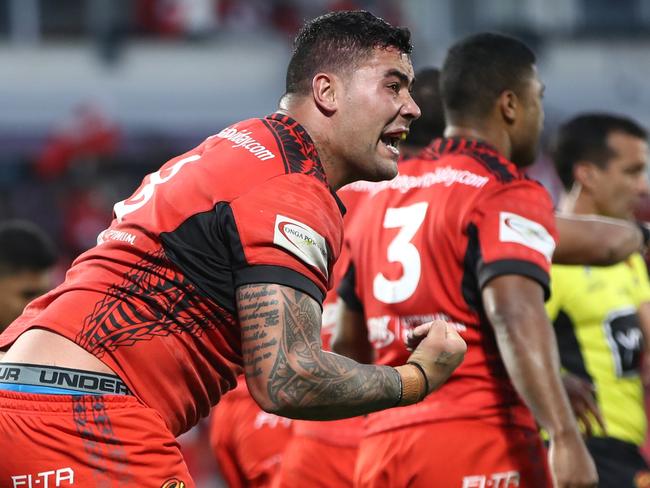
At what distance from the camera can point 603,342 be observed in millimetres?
5559

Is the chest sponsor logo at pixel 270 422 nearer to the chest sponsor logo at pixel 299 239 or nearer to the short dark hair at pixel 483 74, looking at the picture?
the short dark hair at pixel 483 74

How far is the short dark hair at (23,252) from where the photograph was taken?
19.3 feet

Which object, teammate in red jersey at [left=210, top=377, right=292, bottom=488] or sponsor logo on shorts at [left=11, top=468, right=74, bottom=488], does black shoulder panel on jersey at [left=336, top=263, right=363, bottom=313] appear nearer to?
teammate in red jersey at [left=210, top=377, right=292, bottom=488]

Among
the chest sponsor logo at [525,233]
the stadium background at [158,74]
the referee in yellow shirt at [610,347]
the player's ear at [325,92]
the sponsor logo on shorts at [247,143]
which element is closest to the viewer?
the sponsor logo on shorts at [247,143]

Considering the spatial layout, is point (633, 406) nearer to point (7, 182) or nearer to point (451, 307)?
point (451, 307)

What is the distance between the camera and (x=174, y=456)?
126 inches

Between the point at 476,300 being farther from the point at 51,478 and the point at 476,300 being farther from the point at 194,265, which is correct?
the point at 51,478

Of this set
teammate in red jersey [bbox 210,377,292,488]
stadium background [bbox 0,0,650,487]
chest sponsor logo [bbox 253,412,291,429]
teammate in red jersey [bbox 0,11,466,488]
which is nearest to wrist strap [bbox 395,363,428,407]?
teammate in red jersey [bbox 0,11,466,488]

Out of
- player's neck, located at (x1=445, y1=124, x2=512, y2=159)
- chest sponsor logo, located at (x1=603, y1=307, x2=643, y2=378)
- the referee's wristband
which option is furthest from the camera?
chest sponsor logo, located at (x1=603, y1=307, x2=643, y2=378)

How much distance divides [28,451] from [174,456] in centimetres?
39

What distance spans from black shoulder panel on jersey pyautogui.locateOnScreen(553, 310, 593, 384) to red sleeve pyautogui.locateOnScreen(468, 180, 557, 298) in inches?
59.9

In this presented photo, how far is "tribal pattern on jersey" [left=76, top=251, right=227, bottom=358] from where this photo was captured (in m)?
3.12

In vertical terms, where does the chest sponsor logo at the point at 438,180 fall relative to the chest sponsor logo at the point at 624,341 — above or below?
above

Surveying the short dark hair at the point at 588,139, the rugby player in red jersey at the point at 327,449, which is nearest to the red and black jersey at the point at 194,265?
the rugby player in red jersey at the point at 327,449
